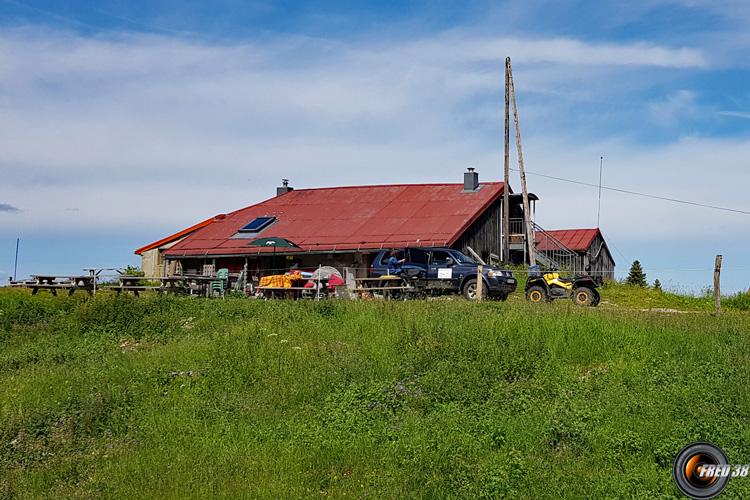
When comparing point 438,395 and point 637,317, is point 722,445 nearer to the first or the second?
point 438,395

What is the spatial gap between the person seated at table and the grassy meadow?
4800 mm

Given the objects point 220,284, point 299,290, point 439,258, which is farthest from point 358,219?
point 439,258

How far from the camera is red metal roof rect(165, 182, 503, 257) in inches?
1368

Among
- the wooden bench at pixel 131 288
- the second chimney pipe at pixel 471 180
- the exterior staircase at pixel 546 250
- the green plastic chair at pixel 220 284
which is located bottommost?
the wooden bench at pixel 131 288

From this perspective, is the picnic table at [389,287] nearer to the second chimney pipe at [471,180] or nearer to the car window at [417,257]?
the car window at [417,257]

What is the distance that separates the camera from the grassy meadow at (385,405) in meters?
11.8

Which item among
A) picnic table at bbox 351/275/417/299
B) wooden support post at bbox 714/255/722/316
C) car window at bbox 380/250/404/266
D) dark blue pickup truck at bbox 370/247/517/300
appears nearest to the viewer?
wooden support post at bbox 714/255/722/316

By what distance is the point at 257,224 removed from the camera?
132ft

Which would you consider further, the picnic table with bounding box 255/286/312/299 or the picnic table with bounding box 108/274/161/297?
the picnic table with bounding box 108/274/161/297

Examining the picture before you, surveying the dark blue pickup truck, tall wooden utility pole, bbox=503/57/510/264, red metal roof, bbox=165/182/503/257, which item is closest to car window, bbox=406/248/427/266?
the dark blue pickup truck

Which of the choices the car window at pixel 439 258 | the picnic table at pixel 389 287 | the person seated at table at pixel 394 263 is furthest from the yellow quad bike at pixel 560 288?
the person seated at table at pixel 394 263

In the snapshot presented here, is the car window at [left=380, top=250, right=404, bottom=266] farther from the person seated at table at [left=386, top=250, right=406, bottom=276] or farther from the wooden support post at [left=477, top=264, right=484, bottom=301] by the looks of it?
the wooden support post at [left=477, top=264, right=484, bottom=301]

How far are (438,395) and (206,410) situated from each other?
4151 mm

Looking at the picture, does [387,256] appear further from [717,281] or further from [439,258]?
[717,281]
